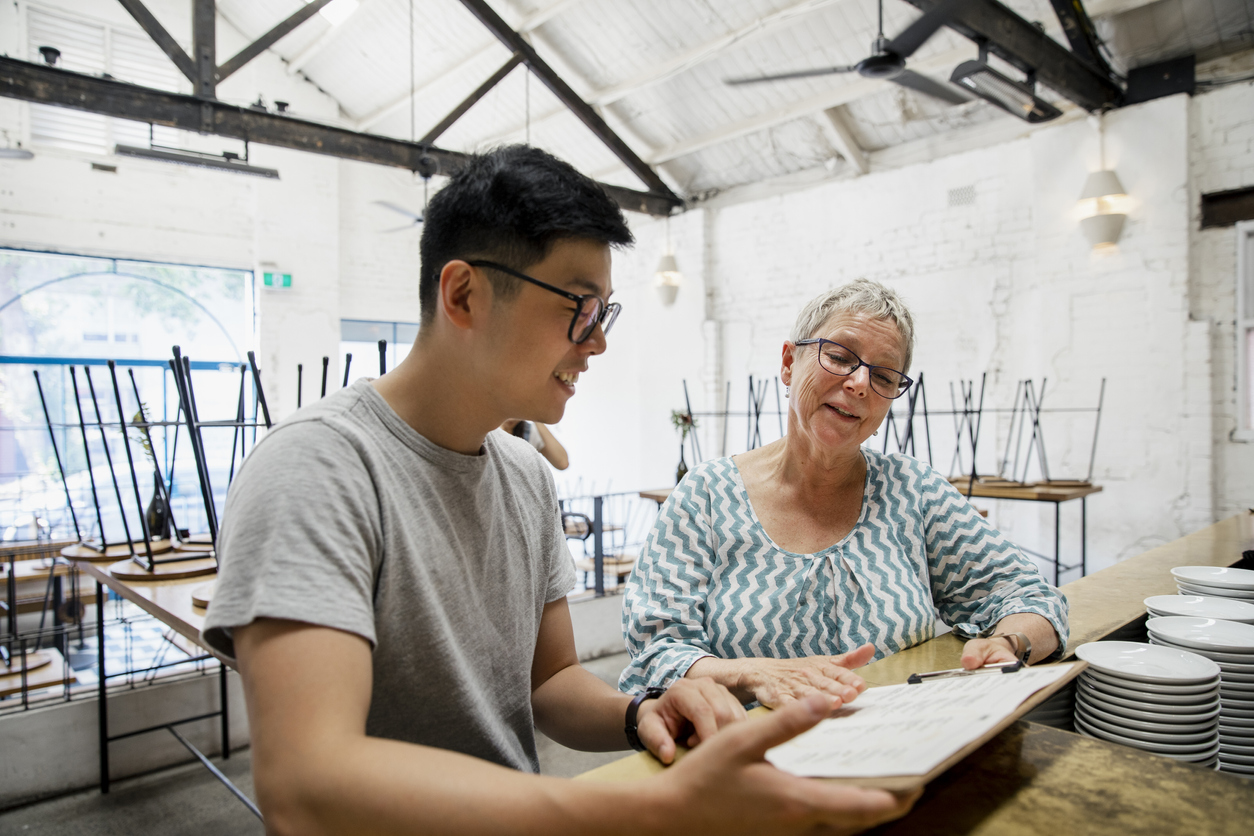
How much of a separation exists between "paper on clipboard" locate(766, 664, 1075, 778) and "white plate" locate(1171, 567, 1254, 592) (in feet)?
3.39

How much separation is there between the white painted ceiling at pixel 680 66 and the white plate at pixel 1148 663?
4.84m

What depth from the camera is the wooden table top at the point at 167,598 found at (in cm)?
190

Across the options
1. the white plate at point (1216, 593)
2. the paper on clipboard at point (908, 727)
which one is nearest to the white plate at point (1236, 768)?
the white plate at point (1216, 593)

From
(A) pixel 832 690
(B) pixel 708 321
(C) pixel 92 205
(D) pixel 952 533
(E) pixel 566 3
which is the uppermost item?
(E) pixel 566 3

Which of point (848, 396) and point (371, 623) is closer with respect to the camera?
point (371, 623)

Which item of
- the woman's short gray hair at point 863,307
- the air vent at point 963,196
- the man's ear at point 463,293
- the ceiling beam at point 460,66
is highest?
the ceiling beam at point 460,66

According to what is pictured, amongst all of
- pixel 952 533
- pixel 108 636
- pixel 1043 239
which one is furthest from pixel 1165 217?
pixel 108 636

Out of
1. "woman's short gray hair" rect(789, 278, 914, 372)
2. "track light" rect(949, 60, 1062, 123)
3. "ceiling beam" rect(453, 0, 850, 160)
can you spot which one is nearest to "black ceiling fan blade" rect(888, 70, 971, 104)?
"track light" rect(949, 60, 1062, 123)

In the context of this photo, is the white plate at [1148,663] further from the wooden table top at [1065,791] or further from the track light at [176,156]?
the track light at [176,156]

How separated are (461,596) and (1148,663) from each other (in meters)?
1.08

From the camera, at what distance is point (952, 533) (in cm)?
147

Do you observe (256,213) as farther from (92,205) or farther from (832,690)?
(832,690)

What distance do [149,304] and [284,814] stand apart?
8.19 m

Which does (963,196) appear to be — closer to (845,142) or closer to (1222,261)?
(845,142)
